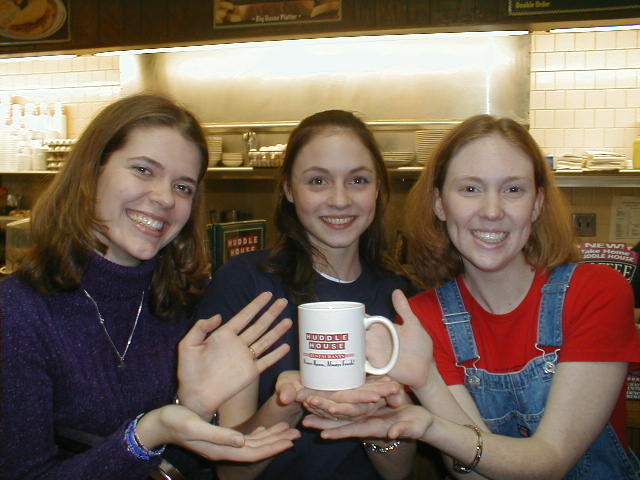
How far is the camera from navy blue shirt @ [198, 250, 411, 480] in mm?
1496

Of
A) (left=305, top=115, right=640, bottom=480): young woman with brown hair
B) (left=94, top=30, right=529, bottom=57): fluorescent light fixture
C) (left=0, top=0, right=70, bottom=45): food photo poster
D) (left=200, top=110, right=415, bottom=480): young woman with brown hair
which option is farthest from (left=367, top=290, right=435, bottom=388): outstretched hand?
(left=0, top=0, right=70, bottom=45): food photo poster

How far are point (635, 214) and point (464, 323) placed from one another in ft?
9.51

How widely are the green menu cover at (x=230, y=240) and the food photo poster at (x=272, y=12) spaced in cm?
133

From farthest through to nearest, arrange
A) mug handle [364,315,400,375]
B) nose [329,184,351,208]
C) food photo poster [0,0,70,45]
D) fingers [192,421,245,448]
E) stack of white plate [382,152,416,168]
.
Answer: food photo poster [0,0,70,45] → stack of white plate [382,152,416,168] → nose [329,184,351,208] → mug handle [364,315,400,375] → fingers [192,421,245,448]

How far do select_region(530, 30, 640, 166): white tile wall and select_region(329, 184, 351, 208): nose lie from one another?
8.90 ft

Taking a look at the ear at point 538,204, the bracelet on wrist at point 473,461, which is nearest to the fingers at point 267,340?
the bracelet on wrist at point 473,461

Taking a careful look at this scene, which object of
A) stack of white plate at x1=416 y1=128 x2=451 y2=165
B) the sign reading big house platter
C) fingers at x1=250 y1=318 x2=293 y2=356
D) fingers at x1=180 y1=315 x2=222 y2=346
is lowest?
fingers at x1=250 y1=318 x2=293 y2=356

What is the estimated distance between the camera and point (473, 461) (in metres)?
1.22

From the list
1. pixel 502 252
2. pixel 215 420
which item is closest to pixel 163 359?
pixel 215 420

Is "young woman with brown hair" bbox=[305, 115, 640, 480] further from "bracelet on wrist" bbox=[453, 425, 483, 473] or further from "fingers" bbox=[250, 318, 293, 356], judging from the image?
"fingers" bbox=[250, 318, 293, 356]

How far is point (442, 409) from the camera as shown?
1.30m

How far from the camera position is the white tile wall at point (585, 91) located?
150 inches

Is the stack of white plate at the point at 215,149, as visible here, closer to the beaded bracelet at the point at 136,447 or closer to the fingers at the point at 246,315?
the fingers at the point at 246,315

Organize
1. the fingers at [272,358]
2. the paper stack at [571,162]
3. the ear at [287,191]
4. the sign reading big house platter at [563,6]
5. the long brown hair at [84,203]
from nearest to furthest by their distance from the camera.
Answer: the fingers at [272,358] < the long brown hair at [84,203] < the ear at [287,191] < the sign reading big house platter at [563,6] < the paper stack at [571,162]
